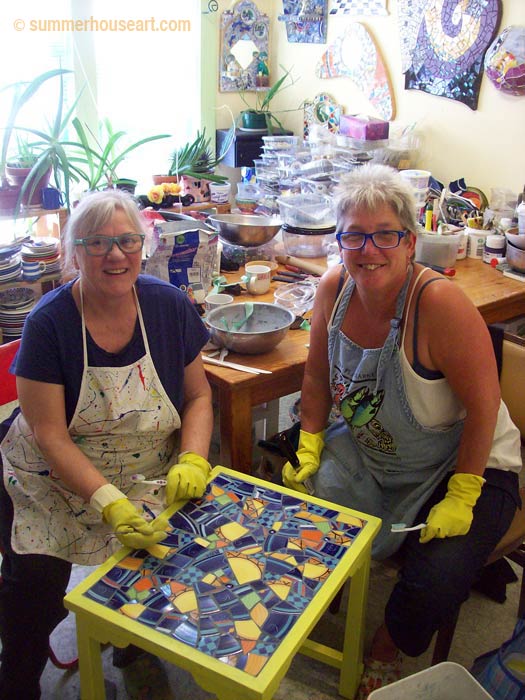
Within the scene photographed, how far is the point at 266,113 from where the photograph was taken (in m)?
3.98

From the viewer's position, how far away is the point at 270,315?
1.94 m

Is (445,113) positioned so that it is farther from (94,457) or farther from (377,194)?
(94,457)

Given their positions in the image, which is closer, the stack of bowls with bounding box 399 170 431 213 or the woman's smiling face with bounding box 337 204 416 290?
the woman's smiling face with bounding box 337 204 416 290

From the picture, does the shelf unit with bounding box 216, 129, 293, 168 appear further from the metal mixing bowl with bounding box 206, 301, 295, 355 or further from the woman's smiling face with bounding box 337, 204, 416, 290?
the woman's smiling face with bounding box 337, 204, 416, 290

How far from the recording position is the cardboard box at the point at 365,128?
10.2ft

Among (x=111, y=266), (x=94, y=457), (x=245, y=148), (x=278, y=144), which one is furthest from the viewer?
(x=245, y=148)

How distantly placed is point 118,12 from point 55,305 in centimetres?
280

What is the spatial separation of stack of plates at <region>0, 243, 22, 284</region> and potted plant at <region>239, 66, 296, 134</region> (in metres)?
1.58

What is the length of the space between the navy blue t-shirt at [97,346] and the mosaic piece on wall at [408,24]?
2.21 m

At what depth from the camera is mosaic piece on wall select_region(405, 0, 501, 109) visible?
2.85m

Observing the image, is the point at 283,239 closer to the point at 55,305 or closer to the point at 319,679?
the point at 55,305

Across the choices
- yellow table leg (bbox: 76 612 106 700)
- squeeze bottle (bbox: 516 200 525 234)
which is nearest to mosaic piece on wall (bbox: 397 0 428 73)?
squeeze bottle (bbox: 516 200 525 234)

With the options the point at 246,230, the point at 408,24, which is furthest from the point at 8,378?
the point at 408,24

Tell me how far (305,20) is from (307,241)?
69.9 inches
